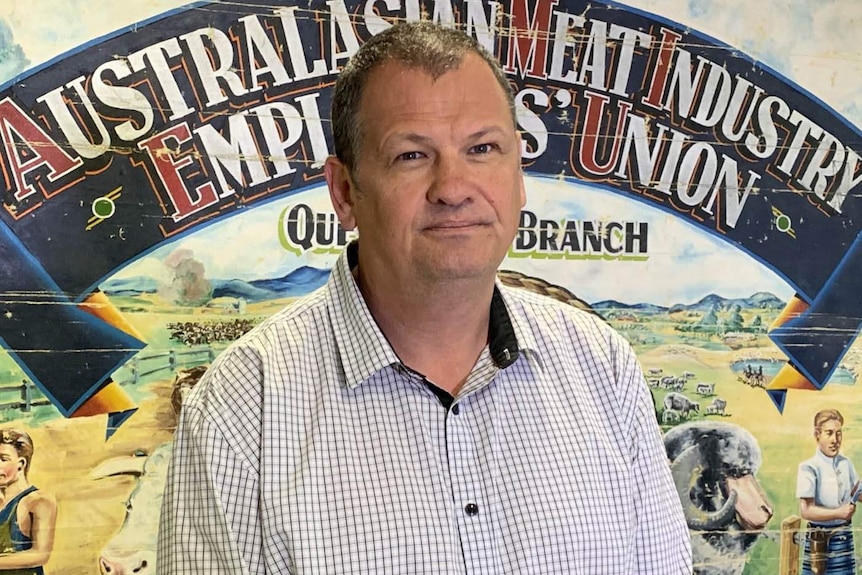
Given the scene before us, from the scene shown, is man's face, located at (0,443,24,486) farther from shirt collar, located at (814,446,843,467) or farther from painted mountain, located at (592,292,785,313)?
shirt collar, located at (814,446,843,467)

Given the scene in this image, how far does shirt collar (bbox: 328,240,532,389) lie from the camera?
116cm

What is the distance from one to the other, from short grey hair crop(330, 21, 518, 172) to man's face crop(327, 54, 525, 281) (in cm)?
1

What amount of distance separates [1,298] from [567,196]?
1338 mm

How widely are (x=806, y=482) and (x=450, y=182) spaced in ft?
5.08

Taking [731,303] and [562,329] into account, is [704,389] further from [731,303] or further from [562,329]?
[562,329]

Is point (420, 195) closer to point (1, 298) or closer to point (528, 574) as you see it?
point (528, 574)

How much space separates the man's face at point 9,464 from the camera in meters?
1.70

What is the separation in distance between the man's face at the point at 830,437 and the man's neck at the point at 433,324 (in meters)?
1.35

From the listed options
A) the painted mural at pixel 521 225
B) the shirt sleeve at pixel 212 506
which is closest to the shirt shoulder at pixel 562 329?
the shirt sleeve at pixel 212 506

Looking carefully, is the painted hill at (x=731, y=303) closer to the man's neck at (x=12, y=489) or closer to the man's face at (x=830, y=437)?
the man's face at (x=830, y=437)

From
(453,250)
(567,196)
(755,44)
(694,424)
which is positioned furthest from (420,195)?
(755,44)

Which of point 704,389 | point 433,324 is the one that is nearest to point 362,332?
point 433,324

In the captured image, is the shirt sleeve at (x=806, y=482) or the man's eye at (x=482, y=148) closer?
the man's eye at (x=482, y=148)

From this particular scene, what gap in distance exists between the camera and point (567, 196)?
2.01m
